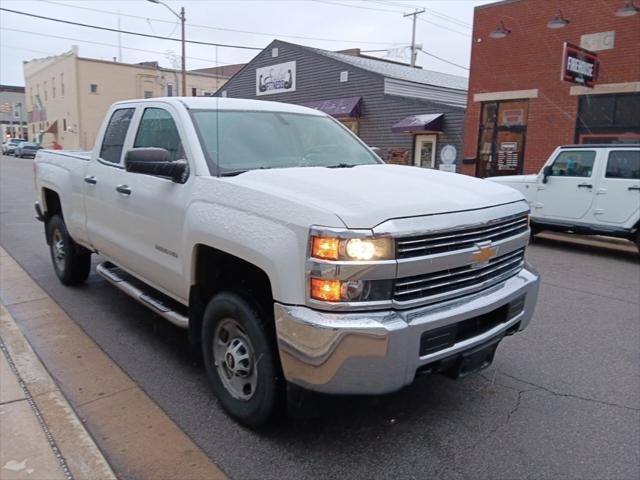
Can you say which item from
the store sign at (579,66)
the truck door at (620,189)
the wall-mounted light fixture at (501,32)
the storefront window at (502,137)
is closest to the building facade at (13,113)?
the storefront window at (502,137)

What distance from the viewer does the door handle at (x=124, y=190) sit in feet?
13.5

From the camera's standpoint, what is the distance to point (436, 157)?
18.6m

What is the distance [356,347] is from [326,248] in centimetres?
48

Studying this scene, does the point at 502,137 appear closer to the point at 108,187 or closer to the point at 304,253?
the point at 108,187

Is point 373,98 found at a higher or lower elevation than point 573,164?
higher

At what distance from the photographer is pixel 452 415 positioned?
335cm

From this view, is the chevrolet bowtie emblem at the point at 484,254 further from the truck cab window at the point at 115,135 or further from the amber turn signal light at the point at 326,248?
the truck cab window at the point at 115,135

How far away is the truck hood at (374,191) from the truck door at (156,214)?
0.63m

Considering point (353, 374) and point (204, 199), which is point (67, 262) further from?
point (353, 374)

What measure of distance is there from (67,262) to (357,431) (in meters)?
4.11

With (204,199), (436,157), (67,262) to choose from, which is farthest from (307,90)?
(204,199)

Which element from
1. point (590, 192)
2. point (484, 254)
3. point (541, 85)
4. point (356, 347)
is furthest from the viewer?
point (541, 85)

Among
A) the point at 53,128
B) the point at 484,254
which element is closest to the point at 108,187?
the point at 484,254

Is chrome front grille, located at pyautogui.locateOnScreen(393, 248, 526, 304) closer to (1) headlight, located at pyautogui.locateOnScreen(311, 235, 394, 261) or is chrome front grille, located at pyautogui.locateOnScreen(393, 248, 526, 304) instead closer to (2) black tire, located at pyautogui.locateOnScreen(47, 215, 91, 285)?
(1) headlight, located at pyautogui.locateOnScreen(311, 235, 394, 261)
